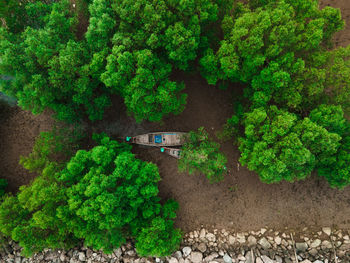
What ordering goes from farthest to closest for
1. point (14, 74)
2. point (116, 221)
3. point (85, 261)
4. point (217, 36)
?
point (85, 261)
point (217, 36)
point (14, 74)
point (116, 221)

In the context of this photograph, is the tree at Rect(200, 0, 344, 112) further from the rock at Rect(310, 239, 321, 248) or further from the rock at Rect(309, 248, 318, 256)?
the rock at Rect(309, 248, 318, 256)

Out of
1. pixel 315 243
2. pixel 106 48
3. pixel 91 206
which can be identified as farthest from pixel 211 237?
pixel 106 48

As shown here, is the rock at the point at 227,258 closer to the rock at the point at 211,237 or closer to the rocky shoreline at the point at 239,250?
the rocky shoreline at the point at 239,250

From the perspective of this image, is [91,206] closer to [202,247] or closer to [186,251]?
[186,251]

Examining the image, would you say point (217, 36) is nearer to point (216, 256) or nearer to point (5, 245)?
point (216, 256)

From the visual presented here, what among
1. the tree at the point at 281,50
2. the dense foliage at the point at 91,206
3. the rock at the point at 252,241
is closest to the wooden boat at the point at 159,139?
the dense foliage at the point at 91,206

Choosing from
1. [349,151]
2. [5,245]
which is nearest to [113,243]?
[5,245]
